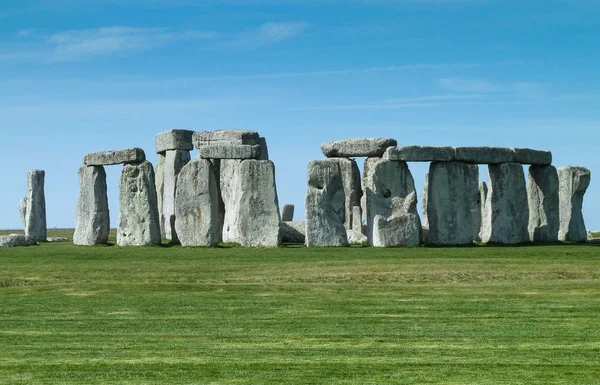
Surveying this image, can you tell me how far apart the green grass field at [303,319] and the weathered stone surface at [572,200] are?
22.1 feet

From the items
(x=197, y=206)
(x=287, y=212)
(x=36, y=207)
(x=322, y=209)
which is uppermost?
(x=36, y=207)

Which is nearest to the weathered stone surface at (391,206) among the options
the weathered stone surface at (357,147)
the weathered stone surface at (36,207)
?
the weathered stone surface at (357,147)

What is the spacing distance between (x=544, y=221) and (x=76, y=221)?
43.7ft

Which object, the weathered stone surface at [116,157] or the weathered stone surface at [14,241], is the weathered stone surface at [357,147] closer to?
the weathered stone surface at [116,157]

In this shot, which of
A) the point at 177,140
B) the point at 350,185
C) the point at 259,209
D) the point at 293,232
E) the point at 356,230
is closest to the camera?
the point at 259,209

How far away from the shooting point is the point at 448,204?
30.3 metres

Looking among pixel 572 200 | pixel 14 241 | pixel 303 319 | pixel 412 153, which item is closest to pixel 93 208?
pixel 14 241

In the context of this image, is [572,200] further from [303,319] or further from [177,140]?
[303,319]

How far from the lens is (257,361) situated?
1239cm

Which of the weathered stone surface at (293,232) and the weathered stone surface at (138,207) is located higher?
the weathered stone surface at (138,207)

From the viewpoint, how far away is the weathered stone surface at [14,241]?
3256 cm

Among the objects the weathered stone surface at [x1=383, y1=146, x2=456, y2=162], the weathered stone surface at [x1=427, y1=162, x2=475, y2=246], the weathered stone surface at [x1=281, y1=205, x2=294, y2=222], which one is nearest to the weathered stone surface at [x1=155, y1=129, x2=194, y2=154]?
the weathered stone surface at [x1=383, y1=146, x2=456, y2=162]

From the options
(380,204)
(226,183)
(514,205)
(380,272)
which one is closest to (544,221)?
(514,205)

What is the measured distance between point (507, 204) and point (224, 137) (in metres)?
8.90
